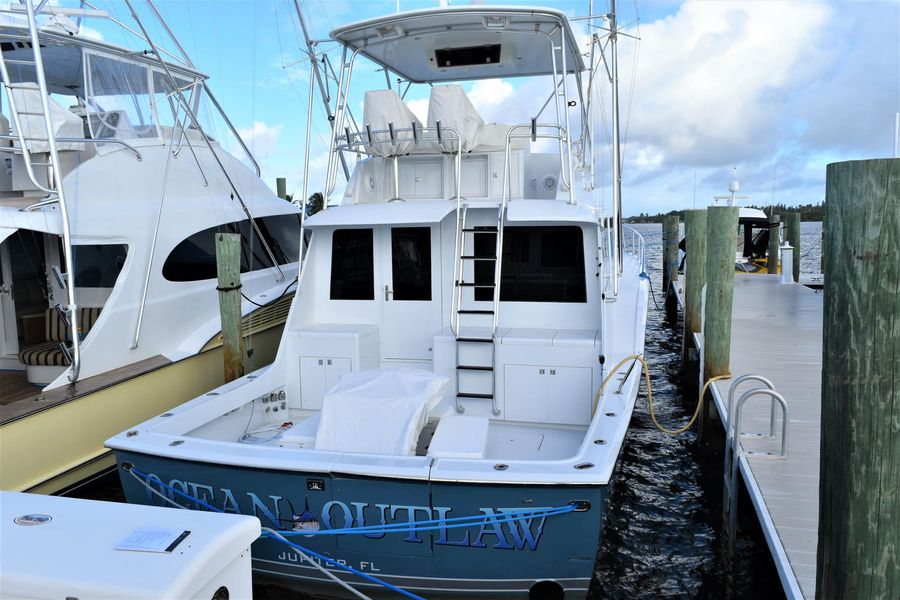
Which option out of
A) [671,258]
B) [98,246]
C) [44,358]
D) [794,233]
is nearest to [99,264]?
[98,246]

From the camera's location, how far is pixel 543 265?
6074 millimetres

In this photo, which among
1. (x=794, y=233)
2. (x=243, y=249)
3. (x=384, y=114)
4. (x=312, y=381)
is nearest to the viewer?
(x=312, y=381)

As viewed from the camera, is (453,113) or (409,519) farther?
(453,113)

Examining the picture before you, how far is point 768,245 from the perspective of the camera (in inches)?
719

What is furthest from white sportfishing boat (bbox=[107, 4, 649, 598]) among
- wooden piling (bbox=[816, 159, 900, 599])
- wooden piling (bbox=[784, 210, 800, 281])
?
wooden piling (bbox=[784, 210, 800, 281])

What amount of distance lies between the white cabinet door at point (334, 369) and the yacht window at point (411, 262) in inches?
34.3

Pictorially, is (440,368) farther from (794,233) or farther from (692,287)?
(794,233)

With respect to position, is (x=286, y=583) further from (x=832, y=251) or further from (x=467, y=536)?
(x=832, y=251)

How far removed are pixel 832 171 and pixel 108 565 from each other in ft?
9.62

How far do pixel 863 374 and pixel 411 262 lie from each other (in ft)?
14.7

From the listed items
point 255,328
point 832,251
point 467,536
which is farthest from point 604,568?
point 255,328

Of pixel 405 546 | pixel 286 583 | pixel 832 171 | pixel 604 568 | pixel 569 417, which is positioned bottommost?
pixel 604 568

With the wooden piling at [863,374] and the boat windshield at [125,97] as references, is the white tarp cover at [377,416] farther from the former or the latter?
the boat windshield at [125,97]

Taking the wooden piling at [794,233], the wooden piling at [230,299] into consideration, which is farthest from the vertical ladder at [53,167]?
the wooden piling at [794,233]
